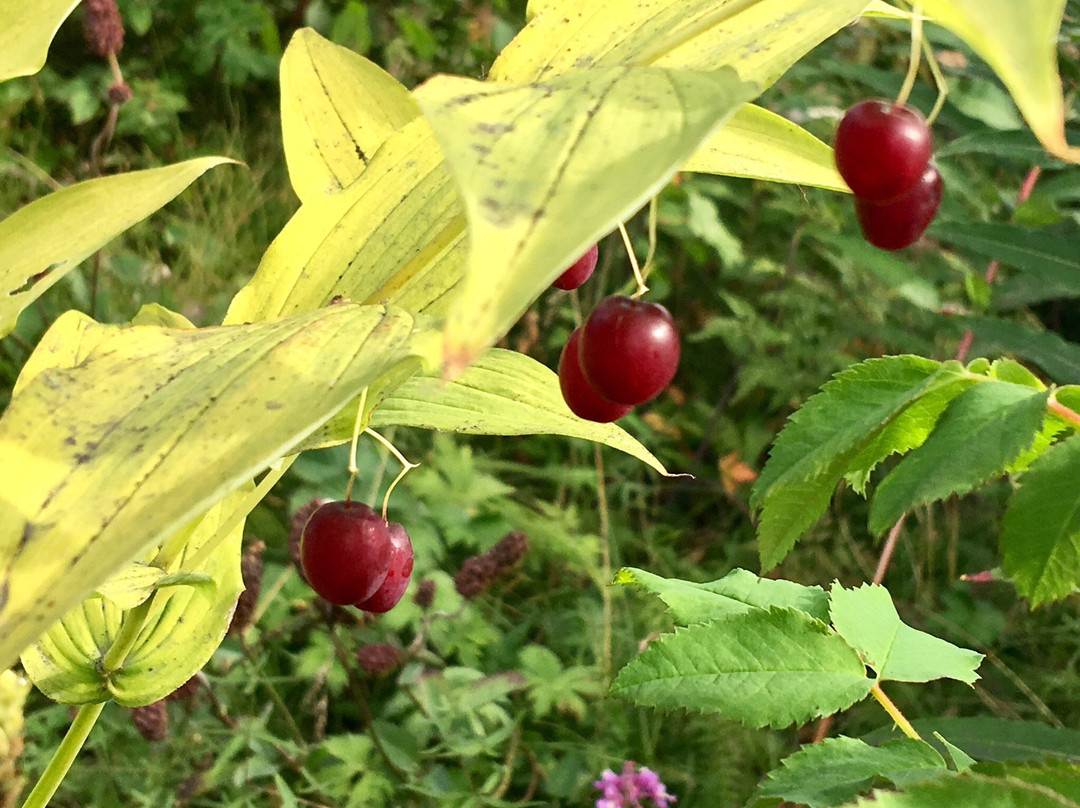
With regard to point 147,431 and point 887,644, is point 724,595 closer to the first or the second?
point 887,644

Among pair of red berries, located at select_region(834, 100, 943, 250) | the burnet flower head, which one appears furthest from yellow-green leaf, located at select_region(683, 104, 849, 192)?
the burnet flower head

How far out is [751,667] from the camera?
18.1 inches

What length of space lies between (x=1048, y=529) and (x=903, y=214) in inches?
7.3

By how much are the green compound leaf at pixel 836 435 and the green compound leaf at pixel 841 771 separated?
3.6 inches

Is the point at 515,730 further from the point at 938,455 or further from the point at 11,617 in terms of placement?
the point at 11,617

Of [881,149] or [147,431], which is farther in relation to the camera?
[881,149]

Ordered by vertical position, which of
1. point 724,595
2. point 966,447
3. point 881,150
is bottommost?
point 724,595

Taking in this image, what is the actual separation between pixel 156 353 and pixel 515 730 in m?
0.98

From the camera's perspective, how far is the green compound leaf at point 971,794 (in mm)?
330

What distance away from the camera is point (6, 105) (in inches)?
94.3

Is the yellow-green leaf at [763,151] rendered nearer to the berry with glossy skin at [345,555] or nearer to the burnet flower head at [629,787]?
the berry with glossy skin at [345,555]

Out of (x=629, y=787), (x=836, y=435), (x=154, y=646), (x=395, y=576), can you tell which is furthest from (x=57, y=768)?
(x=629, y=787)

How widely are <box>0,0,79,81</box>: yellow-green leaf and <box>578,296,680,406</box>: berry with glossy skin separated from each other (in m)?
0.28

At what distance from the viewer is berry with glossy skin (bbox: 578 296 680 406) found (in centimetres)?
43
